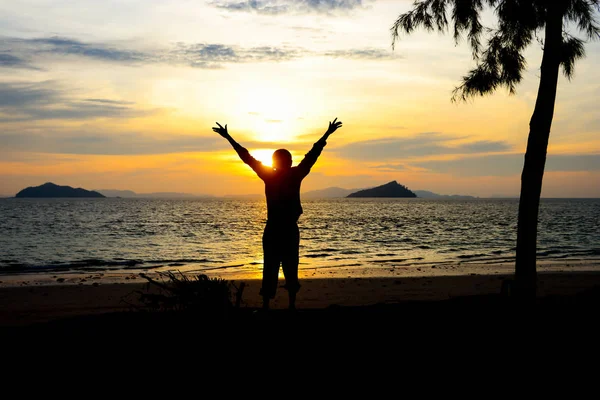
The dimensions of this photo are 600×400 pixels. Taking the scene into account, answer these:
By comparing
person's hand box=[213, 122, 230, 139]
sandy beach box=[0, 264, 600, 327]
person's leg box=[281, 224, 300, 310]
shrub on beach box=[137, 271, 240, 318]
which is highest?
person's hand box=[213, 122, 230, 139]

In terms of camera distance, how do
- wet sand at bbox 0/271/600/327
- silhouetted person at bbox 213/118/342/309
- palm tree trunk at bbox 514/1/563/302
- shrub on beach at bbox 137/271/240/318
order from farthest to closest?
wet sand at bbox 0/271/600/327
palm tree trunk at bbox 514/1/563/302
silhouetted person at bbox 213/118/342/309
shrub on beach at bbox 137/271/240/318

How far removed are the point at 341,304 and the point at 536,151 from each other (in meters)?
5.26

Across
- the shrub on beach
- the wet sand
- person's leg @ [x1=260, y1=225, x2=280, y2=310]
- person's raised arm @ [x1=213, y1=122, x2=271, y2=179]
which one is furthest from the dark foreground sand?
person's raised arm @ [x1=213, y1=122, x2=271, y2=179]

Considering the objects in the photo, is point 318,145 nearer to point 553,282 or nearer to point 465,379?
point 465,379

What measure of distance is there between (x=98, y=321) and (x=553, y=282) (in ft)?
42.9

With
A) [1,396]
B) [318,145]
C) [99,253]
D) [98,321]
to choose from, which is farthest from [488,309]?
[99,253]

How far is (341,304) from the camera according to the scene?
37.5ft

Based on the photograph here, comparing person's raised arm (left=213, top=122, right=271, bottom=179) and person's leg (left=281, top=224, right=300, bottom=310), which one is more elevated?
person's raised arm (left=213, top=122, right=271, bottom=179)

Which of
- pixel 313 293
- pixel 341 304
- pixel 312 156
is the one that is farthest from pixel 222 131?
pixel 313 293

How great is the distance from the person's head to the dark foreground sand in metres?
1.97

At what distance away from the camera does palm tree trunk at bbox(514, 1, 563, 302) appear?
25.7 feet

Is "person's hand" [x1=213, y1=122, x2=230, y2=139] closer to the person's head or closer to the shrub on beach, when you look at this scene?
the person's head

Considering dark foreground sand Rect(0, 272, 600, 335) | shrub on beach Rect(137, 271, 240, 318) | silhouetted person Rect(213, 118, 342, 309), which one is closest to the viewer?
shrub on beach Rect(137, 271, 240, 318)

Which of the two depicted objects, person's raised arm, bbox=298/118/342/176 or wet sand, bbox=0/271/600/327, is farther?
wet sand, bbox=0/271/600/327
